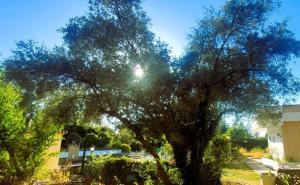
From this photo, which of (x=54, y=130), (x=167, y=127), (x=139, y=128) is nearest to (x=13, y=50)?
(x=54, y=130)

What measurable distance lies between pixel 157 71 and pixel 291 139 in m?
16.5

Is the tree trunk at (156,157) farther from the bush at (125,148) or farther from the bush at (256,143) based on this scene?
the bush at (125,148)

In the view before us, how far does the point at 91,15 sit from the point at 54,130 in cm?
444

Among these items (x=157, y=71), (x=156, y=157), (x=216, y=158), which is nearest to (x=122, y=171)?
(x=216, y=158)

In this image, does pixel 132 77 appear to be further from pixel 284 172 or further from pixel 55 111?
pixel 284 172

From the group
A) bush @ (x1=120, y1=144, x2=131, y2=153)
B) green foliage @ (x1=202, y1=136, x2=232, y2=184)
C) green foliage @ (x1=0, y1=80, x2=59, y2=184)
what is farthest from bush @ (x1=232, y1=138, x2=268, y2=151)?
green foliage @ (x1=0, y1=80, x2=59, y2=184)

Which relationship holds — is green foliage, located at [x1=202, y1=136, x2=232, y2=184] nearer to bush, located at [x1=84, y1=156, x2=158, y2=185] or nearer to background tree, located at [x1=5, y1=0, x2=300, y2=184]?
background tree, located at [x1=5, y1=0, x2=300, y2=184]

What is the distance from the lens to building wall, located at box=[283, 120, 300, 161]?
69.1 feet

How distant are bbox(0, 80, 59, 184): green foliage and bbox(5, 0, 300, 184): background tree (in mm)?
1211

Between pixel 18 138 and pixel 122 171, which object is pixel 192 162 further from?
pixel 122 171

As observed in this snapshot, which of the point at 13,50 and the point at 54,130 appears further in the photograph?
the point at 54,130

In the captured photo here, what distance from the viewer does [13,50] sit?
347 inches

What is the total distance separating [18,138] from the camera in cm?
1044

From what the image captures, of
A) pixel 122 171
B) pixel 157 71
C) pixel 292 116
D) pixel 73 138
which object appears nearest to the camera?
pixel 157 71
